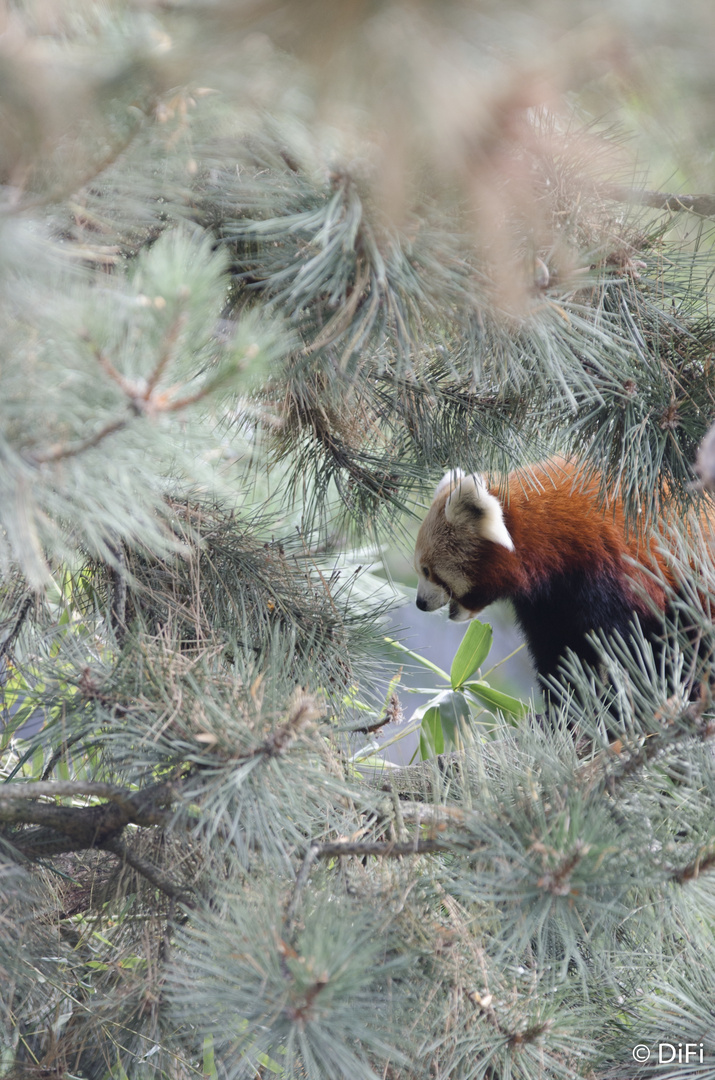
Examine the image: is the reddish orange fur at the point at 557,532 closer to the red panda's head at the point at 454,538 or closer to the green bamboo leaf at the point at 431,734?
the red panda's head at the point at 454,538

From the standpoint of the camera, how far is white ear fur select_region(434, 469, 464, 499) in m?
1.60

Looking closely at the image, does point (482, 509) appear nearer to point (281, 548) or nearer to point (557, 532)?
point (557, 532)

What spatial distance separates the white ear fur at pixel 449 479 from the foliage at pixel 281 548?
0.24 m

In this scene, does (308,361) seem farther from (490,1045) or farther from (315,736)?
(490,1045)

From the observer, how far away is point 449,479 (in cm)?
189

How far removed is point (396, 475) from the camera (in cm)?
145

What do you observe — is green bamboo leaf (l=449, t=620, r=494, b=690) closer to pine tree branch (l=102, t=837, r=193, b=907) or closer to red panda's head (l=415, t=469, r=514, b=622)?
red panda's head (l=415, t=469, r=514, b=622)

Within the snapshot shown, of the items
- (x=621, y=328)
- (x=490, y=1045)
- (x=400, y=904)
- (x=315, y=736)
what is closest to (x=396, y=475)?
(x=621, y=328)

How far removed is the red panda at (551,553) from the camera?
1701 millimetres

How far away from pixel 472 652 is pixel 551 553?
292 millimetres

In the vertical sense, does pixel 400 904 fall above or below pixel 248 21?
below

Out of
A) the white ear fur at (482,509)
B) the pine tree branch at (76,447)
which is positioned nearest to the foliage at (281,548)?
the pine tree branch at (76,447)

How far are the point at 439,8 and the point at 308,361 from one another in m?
0.51

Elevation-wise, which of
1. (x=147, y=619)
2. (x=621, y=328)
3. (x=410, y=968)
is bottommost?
(x=410, y=968)
